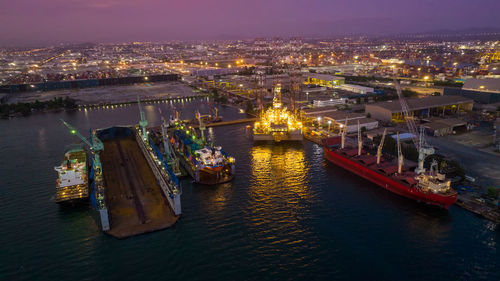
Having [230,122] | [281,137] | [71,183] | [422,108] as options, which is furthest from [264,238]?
[422,108]

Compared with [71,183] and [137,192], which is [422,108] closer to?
[137,192]

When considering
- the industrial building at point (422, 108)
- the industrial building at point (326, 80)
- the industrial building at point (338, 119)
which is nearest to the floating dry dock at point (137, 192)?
the industrial building at point (338, 119)

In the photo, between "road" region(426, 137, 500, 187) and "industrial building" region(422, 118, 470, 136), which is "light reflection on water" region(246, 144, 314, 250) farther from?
"industrial building" region(422, 118, 470, 136)

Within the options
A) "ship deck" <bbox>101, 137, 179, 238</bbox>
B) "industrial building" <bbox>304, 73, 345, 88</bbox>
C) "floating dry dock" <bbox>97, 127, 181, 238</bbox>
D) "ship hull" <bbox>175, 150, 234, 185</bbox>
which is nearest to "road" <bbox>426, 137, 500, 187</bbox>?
"ship hull" <bbox>175, 150, 234, 185</bbox>

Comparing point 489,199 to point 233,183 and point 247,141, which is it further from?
point 247,141

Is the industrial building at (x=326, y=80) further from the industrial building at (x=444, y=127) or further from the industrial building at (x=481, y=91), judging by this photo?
the industrial building at (x=444, y=127)

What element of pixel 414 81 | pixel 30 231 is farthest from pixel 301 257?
pixel 414 81
